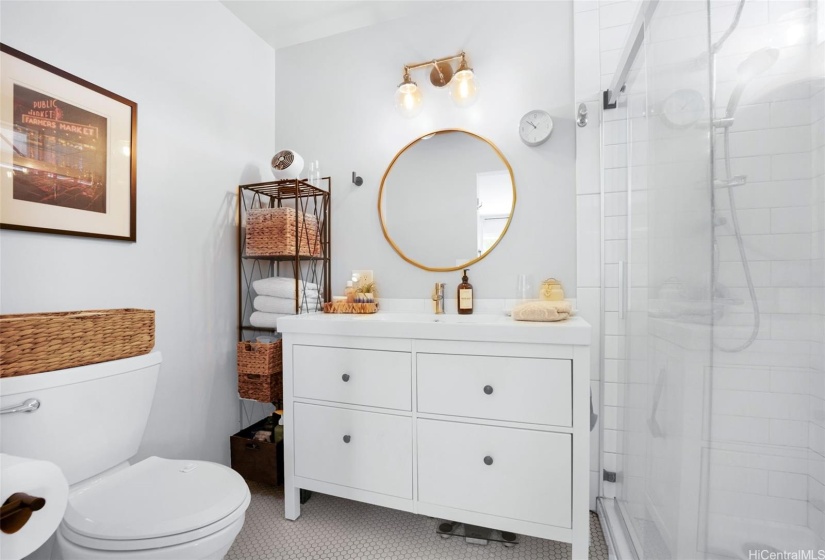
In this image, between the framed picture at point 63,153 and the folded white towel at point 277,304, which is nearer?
the framed picture at point 63,153

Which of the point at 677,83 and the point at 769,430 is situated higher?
the point at 677,83

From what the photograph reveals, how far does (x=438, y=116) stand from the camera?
82.3 inches

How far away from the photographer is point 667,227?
1.01m

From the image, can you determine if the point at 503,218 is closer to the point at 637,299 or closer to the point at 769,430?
the point at 637,299

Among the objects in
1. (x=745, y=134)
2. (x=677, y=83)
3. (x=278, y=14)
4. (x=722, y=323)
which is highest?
(x=278, y=14)

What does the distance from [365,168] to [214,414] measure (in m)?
1.57

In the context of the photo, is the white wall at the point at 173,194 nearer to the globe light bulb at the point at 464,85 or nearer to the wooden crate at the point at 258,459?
the wooden crate at the point at 258,459

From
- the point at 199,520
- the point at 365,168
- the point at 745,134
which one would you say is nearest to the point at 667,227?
the point at 745,134

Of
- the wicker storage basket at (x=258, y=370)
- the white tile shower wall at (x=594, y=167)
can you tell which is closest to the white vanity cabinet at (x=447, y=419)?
the wicker storage basket at (x=258, y=370)

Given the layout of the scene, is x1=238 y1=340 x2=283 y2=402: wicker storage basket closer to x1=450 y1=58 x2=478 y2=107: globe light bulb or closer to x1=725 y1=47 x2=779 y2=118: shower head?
x1=450 y1=58 x2=478 y2=107: globe light bulb

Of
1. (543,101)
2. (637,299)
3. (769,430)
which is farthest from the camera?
(543,101)

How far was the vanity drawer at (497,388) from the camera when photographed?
1.35 m

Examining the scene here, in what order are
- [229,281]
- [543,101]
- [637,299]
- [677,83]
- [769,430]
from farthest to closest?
[229,281]
[543,101]
[637,299]
[677,83]
[769,430]

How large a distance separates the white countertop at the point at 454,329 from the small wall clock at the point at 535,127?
914mm
